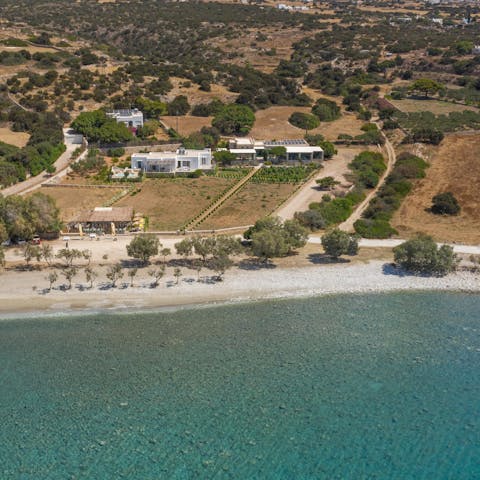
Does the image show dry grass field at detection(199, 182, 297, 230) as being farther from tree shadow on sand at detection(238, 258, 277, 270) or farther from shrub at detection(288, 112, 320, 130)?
shrub at detection(288, 112, 320, 130)

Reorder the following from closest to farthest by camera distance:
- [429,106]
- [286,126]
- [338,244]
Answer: [338,244] < [286,126] < [429,106]

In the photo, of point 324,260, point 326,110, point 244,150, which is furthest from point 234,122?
point 324,260

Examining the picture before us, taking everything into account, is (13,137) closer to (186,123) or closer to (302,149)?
(186,123)

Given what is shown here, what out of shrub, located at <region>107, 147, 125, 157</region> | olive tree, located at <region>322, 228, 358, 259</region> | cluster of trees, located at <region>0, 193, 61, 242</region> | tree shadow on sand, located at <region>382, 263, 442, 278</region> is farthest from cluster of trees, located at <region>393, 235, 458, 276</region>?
shrub, located at <region>107, 147, 125, 157</region>

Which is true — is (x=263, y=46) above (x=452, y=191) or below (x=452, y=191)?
above

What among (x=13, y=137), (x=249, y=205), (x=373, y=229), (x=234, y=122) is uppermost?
(x=234, y=122)

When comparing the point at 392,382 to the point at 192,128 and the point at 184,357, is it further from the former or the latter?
the point at 192,128

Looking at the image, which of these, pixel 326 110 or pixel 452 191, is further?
pixel 326 110
